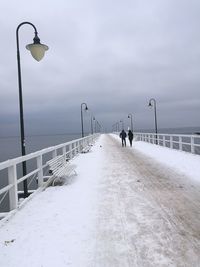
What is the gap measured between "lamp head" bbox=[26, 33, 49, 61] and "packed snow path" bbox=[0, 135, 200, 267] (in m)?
3.92

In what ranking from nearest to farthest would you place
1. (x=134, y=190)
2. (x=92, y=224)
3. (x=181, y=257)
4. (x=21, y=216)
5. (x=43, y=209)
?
(x=181, y=257) < (x=92, y=224) < (x=21, y=216) < (x=43, y=209) < (x=134, y=190)

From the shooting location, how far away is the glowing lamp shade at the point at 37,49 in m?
10.2

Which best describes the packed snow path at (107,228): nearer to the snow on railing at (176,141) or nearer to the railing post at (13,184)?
the railing post at (13,184)

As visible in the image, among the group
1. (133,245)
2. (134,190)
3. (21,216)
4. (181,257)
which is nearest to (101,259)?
(133,245)

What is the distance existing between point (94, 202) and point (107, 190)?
144cm

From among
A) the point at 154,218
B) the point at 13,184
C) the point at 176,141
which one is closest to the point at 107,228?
the point at 154,218

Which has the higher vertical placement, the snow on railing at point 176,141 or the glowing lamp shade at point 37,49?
the glowing lamp shade at point 37,49

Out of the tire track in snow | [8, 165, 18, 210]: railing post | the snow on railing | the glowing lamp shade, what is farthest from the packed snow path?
the snow on railing

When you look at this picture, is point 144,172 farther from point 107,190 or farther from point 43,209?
point 43,209

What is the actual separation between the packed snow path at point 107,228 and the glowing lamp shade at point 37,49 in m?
3.91

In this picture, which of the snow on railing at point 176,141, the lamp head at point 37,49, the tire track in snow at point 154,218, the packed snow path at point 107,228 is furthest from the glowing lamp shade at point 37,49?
the snow on railing at point 176,141

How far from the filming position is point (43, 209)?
7.45 metres

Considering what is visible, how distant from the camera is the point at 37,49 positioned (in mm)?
10195

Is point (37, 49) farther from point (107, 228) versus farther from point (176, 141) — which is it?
point (176, 141)
